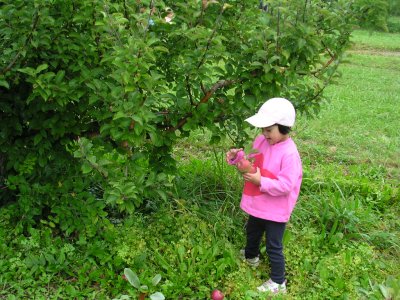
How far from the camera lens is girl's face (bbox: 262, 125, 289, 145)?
9.08 ft

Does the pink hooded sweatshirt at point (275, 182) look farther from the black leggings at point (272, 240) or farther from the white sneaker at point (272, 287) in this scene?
the white sneaker at point (272, 287)

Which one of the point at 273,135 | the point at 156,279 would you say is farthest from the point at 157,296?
the point at 273,135

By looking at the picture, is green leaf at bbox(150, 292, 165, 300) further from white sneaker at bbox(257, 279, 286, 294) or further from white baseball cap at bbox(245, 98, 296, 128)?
white baseball cap at bbox(245, 98, 296, 128)

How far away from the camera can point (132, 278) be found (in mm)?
2822

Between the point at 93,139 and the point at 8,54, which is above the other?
the point at 8,54

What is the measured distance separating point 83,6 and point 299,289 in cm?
208

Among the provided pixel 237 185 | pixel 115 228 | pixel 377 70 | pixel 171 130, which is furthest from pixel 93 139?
pixel 377 70

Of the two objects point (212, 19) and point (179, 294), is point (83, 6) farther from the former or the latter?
point (179, 294)

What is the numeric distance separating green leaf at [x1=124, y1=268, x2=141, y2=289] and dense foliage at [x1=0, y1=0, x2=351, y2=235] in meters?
0.40

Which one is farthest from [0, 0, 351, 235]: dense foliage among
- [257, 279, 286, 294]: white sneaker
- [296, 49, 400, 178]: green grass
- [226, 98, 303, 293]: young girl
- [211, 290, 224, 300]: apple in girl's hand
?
[296, 49, 400, 178]: green grass

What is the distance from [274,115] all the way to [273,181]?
1.21 feet

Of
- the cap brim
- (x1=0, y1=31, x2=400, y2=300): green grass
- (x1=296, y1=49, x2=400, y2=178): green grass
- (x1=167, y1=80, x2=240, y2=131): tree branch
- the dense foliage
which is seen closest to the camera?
the dense foliage

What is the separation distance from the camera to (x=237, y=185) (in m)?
3.87

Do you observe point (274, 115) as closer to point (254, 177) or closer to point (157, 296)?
point (254, 177)
